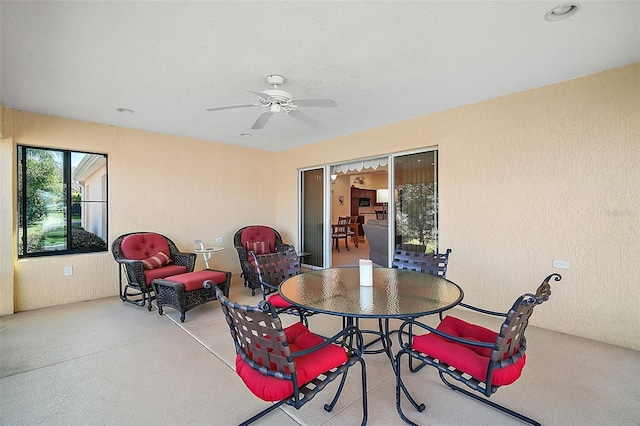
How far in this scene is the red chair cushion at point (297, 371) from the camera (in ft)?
4.51

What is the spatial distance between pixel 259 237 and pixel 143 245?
1.85m

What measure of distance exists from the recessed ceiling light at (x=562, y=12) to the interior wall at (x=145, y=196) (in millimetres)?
4988

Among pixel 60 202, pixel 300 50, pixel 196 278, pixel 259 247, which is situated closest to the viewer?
pixel 300 50

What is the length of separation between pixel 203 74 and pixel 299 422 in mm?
2905

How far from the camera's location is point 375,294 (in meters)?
2.00

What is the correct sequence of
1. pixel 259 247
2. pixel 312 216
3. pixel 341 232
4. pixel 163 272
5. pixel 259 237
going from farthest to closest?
pixel 341 232 < pixel 312 216 < pixel 259 237 < pixel 259 247 < pixel 163 272

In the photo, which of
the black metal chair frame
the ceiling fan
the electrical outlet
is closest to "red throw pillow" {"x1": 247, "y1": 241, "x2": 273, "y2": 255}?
the black metal chair frame

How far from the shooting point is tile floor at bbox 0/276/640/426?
6.02 feet

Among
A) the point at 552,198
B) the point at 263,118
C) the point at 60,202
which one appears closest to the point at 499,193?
the point at 552,198

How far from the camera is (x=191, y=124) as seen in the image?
4383mm

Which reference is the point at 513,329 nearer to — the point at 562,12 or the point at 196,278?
the point at 562,12

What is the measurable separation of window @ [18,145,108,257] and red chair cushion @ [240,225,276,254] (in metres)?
2.07

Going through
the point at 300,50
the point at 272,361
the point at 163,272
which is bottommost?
the point at 163,272

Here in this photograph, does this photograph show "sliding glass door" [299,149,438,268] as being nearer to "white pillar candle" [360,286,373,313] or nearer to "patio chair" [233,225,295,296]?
"patio chair" [233,225,295,296]
